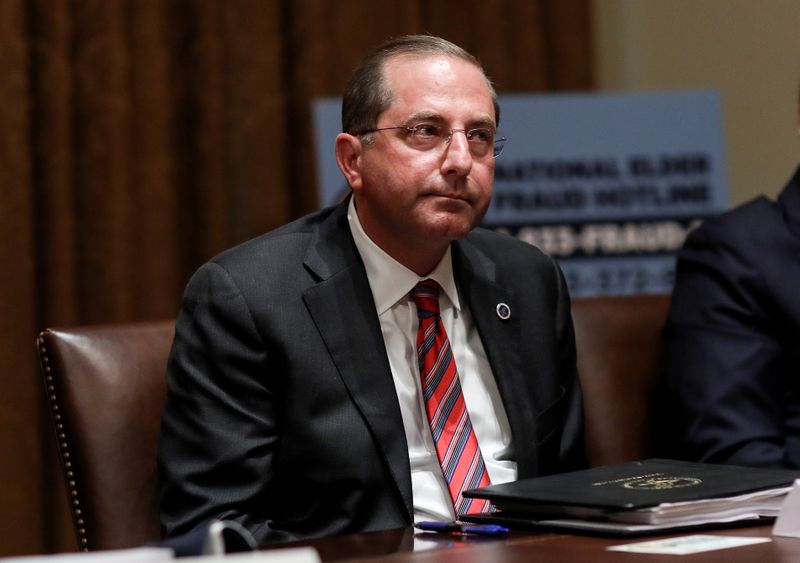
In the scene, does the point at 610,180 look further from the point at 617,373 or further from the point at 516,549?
the point at 516,549

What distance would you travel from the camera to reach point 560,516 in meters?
1.49

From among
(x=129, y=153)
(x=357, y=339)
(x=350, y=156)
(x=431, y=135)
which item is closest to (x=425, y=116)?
(x=431, y=135)

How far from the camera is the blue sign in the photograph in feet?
11.5

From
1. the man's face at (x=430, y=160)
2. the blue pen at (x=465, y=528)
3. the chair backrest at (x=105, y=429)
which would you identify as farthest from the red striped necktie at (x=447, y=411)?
the chair backrest at (x=105, y=429)

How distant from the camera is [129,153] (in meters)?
3.69

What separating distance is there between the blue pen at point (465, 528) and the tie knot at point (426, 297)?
55cm

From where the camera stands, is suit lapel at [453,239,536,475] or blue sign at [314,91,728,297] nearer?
suit lapel at [453,239,536,475]

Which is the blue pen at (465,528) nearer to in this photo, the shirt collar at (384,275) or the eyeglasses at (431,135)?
the shirt collar at (384,275)

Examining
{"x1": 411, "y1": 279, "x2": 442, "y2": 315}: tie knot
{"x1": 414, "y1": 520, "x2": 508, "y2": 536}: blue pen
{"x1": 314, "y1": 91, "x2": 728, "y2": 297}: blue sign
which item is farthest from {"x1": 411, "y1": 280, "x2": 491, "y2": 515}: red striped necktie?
{"x1": 314, "y1": 91, "x2": 728, "y2": 297}: blue sign

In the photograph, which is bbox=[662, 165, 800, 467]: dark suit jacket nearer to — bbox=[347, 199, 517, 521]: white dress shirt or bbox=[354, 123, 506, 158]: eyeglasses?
bbox=[347, 199, 517, 521]: white dress shirt

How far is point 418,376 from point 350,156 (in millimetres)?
422

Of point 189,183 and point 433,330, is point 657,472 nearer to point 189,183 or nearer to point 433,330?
point 433,330

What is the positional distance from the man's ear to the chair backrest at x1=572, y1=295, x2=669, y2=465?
57cm

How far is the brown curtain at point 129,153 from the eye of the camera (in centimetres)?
350
